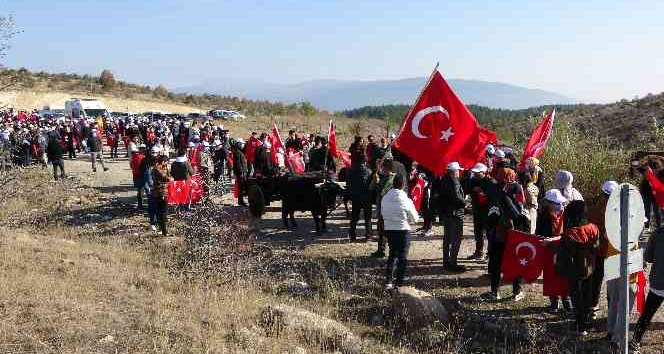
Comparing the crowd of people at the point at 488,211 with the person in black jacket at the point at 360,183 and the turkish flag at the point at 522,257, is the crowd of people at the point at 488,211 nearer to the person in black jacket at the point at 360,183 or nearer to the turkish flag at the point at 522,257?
the person in black jacket at the point at 360,183

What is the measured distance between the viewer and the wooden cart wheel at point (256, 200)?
13383mm

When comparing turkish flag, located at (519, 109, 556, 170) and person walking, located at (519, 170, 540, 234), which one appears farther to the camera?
turkish flag, located at (519, 109, 556, 170)

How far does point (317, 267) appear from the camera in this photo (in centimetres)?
995

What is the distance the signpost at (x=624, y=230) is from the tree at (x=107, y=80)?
73.5 m

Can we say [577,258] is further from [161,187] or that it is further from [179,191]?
[179,191]

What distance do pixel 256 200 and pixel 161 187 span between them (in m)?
2.64

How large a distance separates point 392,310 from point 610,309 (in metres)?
2.66

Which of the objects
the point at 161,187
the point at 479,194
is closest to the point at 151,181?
the point at 161,187

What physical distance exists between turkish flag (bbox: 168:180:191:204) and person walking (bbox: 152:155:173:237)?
56.6 inches

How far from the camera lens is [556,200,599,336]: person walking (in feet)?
21.7

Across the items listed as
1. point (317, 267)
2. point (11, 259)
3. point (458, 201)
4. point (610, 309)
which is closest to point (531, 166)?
point (458, 201)

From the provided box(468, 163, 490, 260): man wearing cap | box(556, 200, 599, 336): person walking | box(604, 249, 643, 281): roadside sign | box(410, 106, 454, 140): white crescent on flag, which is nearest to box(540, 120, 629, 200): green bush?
box(468, 163, 490, 260): man wearing cap

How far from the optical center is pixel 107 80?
73312mm

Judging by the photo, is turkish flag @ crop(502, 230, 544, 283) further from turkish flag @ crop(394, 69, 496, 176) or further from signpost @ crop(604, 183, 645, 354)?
signpost @ crop(604, 183, 645, 354)
